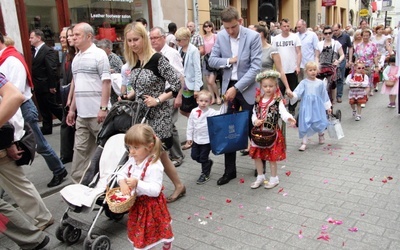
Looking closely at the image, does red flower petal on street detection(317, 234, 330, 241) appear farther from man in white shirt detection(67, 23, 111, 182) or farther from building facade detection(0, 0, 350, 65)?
building facade detection(0, 0, 350, 65)

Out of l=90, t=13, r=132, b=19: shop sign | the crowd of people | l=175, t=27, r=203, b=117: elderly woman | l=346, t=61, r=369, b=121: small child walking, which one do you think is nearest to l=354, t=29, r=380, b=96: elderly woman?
l=346, t=61, r=369, b=121: small child walking

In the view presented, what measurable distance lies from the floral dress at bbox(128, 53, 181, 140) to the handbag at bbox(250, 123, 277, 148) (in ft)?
3.50

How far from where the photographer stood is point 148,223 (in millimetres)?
2920

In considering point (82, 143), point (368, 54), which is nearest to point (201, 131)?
point (82, 143)

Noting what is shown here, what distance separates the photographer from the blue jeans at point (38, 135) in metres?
4.64

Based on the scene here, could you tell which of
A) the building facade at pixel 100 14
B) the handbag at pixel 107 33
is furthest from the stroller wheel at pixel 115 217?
the handbag at pixel 107 33

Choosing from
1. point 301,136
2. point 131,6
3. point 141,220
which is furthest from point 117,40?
point 141,220

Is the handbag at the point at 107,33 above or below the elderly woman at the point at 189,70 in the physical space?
above

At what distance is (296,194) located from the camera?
14.6ft

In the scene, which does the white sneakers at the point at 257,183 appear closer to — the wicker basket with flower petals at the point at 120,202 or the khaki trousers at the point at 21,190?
the wicker basket with flower petals at the point at 120,202

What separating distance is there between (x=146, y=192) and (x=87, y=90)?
7.06ft

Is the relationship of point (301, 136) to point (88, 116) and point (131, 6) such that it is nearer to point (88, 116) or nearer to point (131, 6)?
point (88, 116)

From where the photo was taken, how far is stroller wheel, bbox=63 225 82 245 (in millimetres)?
3494

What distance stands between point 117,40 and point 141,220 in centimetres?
823
